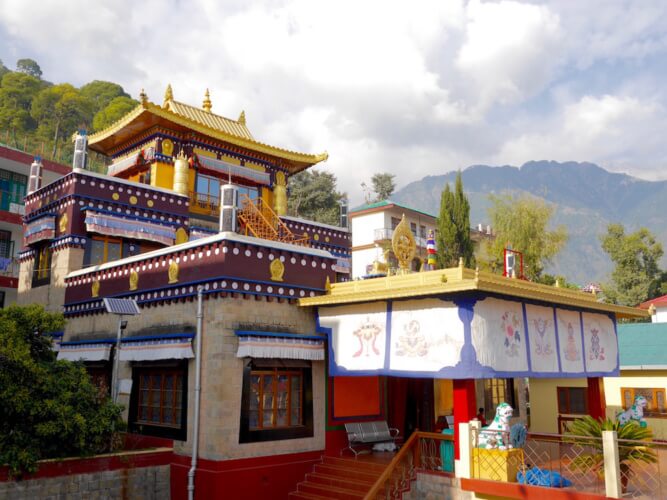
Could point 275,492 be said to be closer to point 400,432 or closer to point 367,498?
point 367,498

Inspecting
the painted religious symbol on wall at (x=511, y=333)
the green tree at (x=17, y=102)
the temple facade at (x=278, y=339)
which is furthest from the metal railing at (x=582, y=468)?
the green tree at (x=17, y=102)

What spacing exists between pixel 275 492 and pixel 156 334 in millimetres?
4626

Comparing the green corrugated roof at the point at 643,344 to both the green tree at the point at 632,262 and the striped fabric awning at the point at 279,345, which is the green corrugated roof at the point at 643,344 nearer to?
the striped fabric awning at the point at 279,345

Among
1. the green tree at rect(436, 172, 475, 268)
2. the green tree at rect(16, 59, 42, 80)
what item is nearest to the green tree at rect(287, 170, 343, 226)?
the green tree at rect(436, 172, 475, 268)

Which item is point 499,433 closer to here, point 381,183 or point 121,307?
point 121,307

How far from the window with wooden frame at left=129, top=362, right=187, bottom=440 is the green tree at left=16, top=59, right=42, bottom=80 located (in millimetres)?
75695

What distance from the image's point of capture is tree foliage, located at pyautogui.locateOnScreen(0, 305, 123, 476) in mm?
10938

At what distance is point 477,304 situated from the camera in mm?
11203

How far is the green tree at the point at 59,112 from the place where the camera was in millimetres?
54469

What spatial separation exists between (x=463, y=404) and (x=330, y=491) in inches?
142

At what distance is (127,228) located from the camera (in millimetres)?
18625

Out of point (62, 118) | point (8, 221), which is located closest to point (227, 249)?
point (8, 221)

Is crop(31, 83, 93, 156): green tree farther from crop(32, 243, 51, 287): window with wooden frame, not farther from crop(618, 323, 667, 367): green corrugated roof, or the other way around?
crop(618, 323, 667, 367): green corrugated roof

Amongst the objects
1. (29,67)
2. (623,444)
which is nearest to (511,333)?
(623,444)
